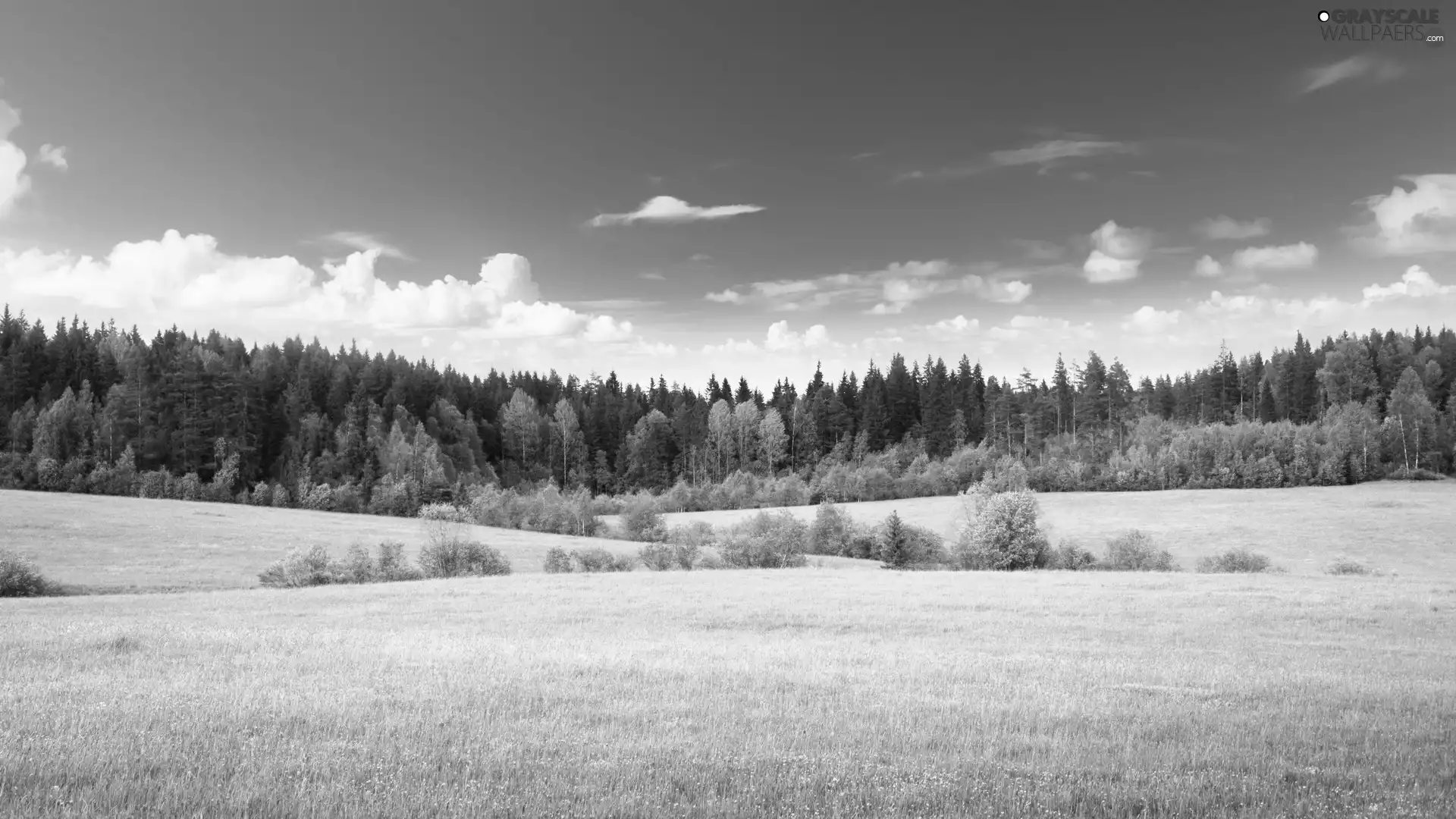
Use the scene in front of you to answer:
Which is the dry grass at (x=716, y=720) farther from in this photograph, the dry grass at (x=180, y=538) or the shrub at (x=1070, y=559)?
the shrub at (x=1070, y=559)

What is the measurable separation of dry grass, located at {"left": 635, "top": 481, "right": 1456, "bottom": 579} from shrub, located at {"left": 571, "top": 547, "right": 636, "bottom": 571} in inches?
1300

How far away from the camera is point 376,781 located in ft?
27.7

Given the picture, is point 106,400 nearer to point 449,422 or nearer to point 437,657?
point 449,422

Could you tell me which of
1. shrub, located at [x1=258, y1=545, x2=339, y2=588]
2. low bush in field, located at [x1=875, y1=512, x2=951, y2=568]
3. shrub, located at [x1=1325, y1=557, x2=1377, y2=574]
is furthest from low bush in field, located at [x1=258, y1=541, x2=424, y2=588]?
shrub, located at [x1=1325, y1=557, x2=1377, y2=574]

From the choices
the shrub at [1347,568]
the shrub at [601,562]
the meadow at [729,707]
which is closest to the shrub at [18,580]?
the meadow at [729,707]

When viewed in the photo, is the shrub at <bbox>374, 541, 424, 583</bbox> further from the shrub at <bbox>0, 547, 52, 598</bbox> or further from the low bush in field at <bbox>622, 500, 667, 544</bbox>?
the low bush in field at <bbox>622, 500, 667, 544</bbox>

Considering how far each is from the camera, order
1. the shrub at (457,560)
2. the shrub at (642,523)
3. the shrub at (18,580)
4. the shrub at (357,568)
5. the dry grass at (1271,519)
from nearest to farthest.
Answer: the shrub at (18,580) < the shrub at (357,568) < the shrub at (457,560) < the dry grass at (1271,519) < the shrub at (642,523)

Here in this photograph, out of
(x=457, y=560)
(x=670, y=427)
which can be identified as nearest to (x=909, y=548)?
(x=457, y=560)

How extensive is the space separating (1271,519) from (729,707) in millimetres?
97301

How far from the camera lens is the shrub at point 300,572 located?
48062 mm

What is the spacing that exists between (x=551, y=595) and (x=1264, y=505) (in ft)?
309

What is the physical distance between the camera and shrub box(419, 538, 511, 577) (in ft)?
178

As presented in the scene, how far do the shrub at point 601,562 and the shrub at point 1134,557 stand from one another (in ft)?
129

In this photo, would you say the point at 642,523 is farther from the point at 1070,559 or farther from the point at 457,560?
the point at 1070,559
